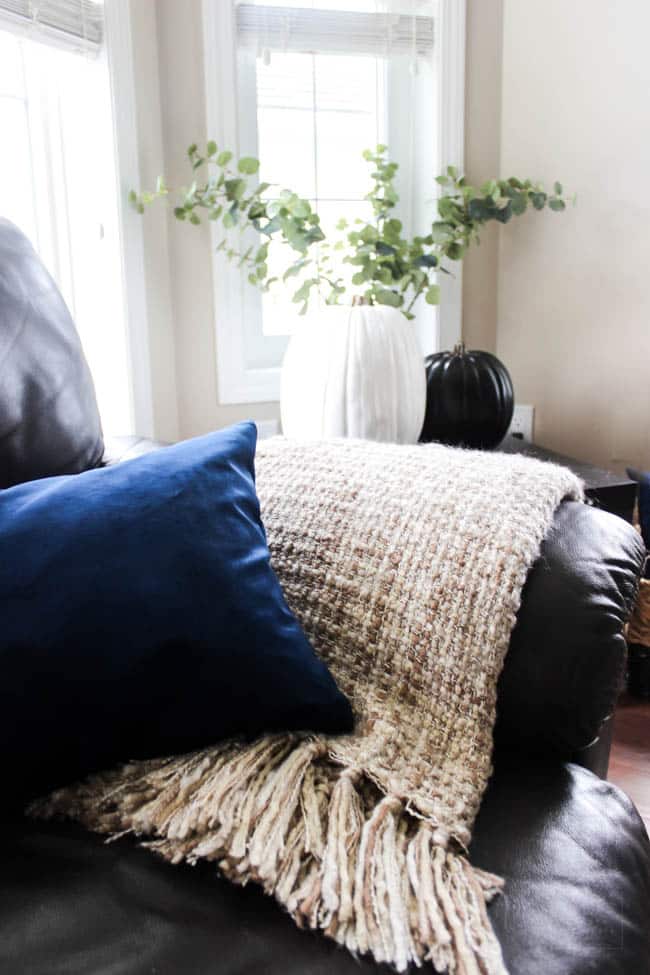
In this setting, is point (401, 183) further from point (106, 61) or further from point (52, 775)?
point (52, 775)

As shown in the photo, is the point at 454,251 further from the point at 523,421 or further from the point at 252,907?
the point at 252,907

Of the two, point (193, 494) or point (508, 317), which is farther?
point (508, 317)

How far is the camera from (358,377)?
1.57 m

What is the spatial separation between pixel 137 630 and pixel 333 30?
1.69m

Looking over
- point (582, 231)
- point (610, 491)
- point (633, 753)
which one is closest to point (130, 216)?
point (582, 231)

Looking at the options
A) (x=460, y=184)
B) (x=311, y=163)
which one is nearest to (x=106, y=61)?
(x=311, y=163)

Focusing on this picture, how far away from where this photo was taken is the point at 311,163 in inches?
78.9

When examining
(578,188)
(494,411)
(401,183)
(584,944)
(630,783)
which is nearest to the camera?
(584,944)

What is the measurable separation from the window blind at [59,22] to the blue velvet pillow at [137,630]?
1.16 m

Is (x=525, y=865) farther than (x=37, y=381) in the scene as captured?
No

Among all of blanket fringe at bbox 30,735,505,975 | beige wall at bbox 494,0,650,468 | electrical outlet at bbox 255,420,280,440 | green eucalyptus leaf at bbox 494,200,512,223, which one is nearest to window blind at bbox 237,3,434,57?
beige wall at bbox 494,0,650,468

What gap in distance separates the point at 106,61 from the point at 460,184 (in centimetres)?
82

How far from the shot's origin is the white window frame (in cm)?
182

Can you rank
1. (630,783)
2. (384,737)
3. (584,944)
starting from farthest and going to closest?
(630,783), (384,737), (584,944)
